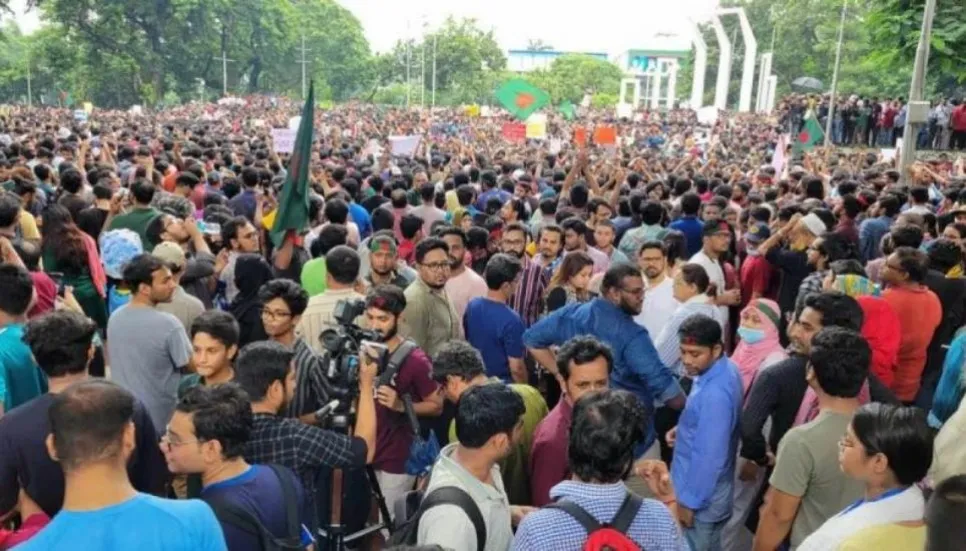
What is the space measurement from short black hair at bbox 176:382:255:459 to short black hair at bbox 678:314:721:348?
6.47 ft

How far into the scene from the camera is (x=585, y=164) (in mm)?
10867

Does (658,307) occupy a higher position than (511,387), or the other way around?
(511,387)

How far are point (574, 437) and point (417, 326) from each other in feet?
8.63

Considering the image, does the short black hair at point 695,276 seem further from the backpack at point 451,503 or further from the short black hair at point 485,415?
the backpack at point 451,503

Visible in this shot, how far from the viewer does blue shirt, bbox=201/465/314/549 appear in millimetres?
2740

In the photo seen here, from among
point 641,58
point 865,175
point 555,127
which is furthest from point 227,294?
point 641,58

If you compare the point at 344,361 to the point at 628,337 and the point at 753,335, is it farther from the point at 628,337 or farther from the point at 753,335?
the point at 753,335

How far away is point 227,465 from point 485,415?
84 cm

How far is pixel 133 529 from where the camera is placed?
2273 millimetres

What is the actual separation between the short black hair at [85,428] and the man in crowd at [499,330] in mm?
2892

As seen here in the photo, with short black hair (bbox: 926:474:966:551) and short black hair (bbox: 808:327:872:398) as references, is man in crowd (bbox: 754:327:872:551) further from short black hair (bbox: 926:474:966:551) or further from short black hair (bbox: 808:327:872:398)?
short black hair (bbox: 926:474:966:551)

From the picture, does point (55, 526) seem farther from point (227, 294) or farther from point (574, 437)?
point (227, 294)

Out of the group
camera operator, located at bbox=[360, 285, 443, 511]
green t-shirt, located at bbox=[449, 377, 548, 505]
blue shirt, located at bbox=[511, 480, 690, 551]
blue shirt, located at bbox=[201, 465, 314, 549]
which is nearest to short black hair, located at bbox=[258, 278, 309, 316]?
camera operator, located at bbox=[360, 285, 443, 511]

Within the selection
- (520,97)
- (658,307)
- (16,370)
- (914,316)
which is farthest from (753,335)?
(520,97)
